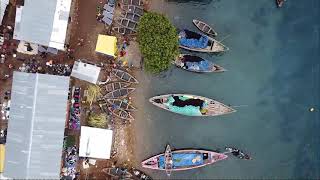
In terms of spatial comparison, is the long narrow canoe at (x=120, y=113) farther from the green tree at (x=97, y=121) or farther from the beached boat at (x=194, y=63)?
the beached boat at (x=194, y=63)

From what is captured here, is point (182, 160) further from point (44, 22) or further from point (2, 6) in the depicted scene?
point (2, 6)

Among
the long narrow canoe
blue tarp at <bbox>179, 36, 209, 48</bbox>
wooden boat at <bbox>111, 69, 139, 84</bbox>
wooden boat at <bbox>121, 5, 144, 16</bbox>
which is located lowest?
the long narrow canoe

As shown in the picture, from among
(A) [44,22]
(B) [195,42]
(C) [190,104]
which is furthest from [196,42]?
(A) [44,22]

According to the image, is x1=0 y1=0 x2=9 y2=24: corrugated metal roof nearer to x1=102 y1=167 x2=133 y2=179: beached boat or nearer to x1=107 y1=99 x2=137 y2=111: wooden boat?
x1=107 y1=99 x2=137 y2=111: wooden boat

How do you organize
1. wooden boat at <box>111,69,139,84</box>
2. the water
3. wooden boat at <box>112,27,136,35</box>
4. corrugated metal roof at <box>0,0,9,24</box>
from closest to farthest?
1. corrugated metal roof at <box>0,0,9,24</box>
2. wooden boat at <box>112,27,136,35</box>
3. wooden boat at <box>111,69,139,84</box>
4. the water

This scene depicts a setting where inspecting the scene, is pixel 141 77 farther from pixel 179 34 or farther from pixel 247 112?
pixel 247 112

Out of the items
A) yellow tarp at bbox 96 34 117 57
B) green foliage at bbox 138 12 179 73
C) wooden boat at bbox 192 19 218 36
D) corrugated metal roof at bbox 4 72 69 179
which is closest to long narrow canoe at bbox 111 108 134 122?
corrugated metal roof at bbox 4 72 69 179

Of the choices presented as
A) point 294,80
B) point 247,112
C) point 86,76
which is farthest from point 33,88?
point 294,80
